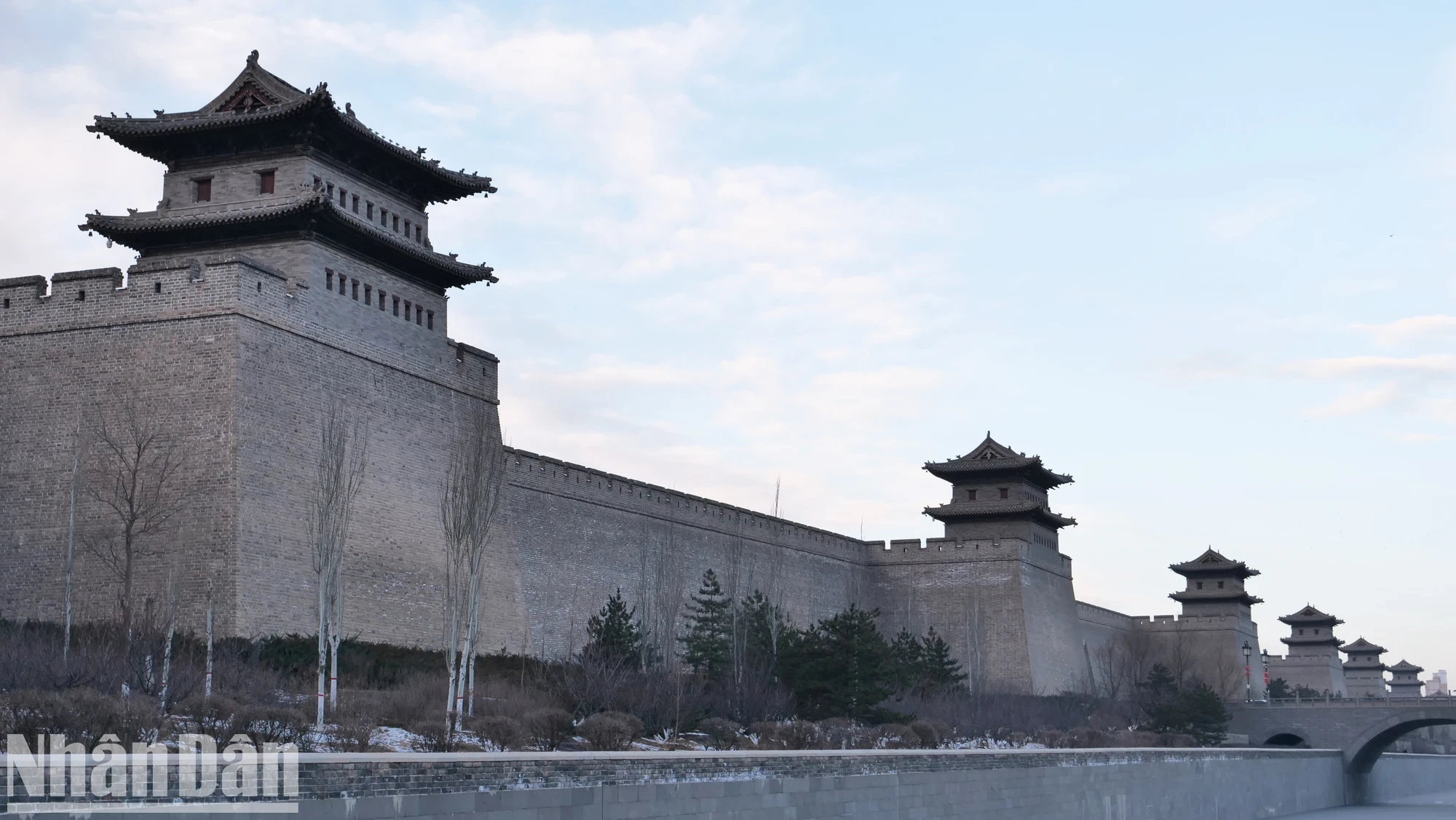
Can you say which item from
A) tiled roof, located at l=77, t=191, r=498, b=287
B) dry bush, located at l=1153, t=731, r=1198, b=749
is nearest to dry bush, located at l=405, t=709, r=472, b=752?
tiled roof, located at l=77, t=191, r=498, b=287

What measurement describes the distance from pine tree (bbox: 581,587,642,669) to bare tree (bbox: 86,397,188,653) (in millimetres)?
6572

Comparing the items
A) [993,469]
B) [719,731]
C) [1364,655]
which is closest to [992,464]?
[993,469]

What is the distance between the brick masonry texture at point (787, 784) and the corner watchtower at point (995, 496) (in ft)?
43.8

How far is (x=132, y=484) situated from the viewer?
20.3 m

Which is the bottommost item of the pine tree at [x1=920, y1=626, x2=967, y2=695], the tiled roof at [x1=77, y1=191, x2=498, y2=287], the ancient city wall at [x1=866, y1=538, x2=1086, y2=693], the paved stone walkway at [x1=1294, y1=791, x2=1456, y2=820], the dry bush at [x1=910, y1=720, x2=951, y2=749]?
the paved stone walkway at [x1=1294, y1=791, x2=1456, y2=820]

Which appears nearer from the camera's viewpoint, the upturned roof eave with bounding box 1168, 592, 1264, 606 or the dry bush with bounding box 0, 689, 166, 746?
the dry bush with bounding box 0, 689, 166, 746

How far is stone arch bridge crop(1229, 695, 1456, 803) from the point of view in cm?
4253

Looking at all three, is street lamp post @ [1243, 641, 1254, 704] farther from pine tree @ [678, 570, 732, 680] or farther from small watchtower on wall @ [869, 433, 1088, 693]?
pine tree @ [678, 570, 732, 680]

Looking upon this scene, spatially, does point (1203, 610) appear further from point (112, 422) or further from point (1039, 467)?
point (112, 422)

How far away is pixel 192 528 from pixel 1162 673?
33.8m

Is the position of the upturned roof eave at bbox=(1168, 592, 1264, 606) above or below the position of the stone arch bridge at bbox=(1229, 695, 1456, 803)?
above

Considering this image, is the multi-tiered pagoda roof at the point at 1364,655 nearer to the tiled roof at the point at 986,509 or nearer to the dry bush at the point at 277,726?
the tiled roof at the point at 986,509

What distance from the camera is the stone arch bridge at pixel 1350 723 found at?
42531mm

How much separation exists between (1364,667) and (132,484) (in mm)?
82514
